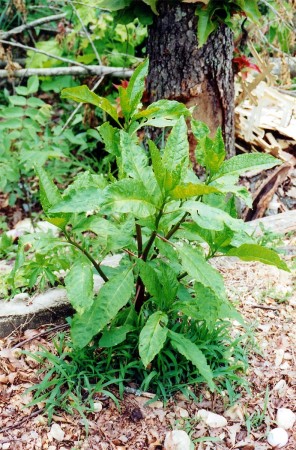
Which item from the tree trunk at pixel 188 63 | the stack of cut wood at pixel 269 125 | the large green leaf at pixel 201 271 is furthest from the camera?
the stack of cut wood at pixel 269 125

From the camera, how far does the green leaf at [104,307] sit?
1.73 m

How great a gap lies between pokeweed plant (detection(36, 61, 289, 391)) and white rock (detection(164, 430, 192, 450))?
232mm

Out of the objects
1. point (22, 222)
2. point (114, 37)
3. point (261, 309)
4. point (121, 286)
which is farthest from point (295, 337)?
point (114, 37)

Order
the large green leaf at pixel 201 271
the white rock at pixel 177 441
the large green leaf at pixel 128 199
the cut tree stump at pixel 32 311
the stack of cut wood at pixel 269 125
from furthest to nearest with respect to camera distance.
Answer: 1. the stack of cut wood at pixel 269 125
2. the cut tree stump at pixel 32 311
3. the white rock at pixel 177 441
4. the large green leaf at pixel 201 271
5. the large green leaf at pixel 128 199

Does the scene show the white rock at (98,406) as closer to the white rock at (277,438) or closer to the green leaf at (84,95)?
the white rock at (277,438)

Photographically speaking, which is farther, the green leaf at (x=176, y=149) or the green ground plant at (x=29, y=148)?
the green ground plant at (x=29, y=148)

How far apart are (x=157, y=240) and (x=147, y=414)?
0.63m

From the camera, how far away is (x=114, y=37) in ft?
15.6

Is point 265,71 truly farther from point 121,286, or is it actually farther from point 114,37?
point 121,286

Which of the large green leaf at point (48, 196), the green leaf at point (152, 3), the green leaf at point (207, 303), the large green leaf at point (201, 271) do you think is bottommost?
the green leaf at point (207, 303)

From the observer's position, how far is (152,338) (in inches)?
66.1

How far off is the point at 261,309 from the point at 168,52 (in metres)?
1.54

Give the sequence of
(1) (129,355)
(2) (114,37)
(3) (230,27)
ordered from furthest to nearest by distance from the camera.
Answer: (2) (114,37), (3) (230,27), (1) (129,355)

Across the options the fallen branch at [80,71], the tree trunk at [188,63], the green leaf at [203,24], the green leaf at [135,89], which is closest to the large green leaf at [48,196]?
the green leaf at [135,89]
